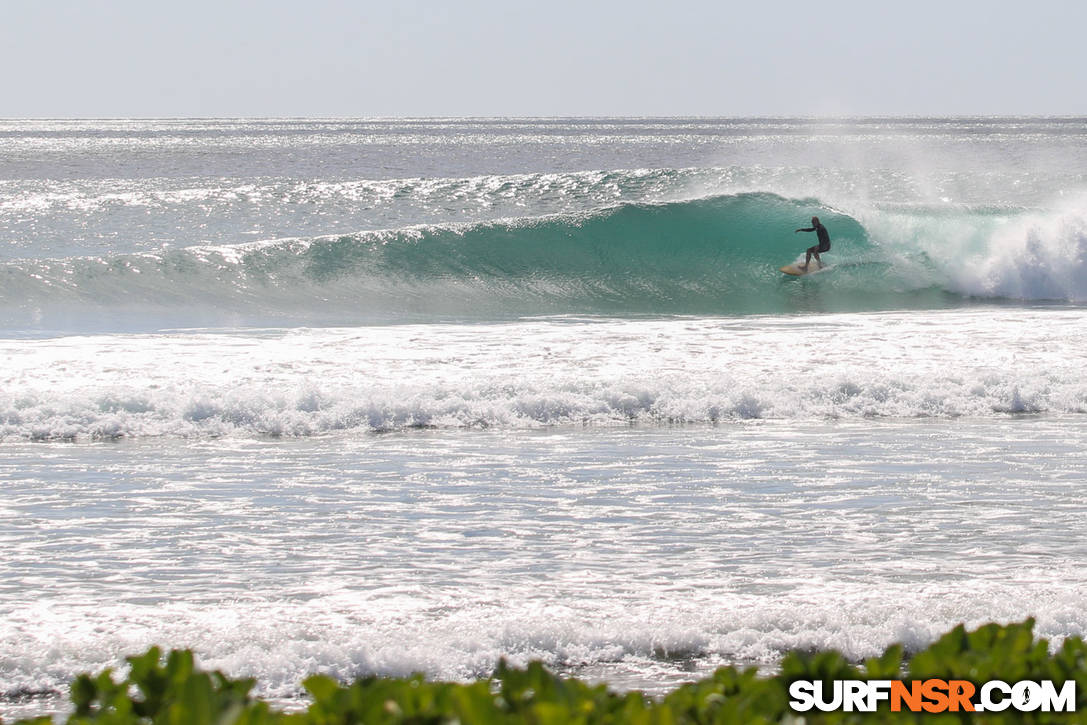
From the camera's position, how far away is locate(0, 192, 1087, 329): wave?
20406 mm

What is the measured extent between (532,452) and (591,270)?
1549 cm

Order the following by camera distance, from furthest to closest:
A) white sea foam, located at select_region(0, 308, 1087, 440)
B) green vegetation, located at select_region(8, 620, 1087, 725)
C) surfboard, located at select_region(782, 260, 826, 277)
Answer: surfboard, located at select_region(782, 260, 826, 277) → white sea foam, located at select_region(0, 308, 1087, 440) → green vegetation, located at select_region(8, 620, 1087, 725)

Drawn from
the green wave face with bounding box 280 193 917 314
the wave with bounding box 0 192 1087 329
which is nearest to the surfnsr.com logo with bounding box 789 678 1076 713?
the wave with bounding box 0 192 1087 329

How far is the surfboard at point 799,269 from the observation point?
79.6ft

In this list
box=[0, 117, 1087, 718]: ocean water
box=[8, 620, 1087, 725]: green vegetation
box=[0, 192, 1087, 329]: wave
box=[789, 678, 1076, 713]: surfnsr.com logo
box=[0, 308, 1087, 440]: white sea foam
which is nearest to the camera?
box=[8, 620, 1087, 725]: green vegetation

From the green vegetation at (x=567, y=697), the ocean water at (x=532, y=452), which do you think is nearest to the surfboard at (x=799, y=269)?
the ocean water at (x=532, y=452)

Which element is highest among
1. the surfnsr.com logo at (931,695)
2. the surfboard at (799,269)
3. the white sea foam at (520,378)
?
the surfnsr.com logo at (931,695)

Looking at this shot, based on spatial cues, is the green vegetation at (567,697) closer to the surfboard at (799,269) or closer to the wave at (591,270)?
the wave at (591,270)

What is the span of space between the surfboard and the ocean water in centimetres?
20

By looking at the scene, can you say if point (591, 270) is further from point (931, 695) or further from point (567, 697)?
point (567, 697)

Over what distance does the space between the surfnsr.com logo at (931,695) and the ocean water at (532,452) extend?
2147 mm

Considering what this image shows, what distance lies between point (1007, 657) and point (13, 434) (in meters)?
9.31

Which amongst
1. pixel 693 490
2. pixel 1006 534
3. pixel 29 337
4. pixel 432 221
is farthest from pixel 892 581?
pixel 432 221

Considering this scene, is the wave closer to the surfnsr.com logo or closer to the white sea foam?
the white sea foam
